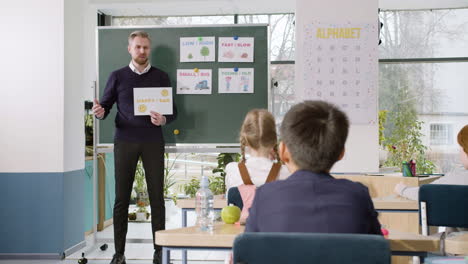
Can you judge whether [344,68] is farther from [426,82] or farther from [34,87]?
[426,82]

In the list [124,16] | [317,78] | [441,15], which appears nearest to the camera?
[317,78]

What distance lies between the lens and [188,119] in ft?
16.7

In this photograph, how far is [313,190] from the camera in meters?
1.54

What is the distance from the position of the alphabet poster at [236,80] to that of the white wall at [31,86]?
1.40 meters

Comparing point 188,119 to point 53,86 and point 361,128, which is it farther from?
point 361,128

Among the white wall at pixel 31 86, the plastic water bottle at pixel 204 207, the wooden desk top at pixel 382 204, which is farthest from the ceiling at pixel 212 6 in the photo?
the plastic water bottle at pixel 204 207

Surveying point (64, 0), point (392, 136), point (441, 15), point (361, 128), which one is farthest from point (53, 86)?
point (441, 15)

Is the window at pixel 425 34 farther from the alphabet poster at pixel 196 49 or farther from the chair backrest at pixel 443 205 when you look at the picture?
the chair backrest at pixel 443 205

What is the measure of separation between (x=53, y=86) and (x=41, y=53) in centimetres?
31

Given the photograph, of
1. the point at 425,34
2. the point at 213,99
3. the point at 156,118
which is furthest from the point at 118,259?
the point at 425,34

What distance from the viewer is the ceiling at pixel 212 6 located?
283 inches

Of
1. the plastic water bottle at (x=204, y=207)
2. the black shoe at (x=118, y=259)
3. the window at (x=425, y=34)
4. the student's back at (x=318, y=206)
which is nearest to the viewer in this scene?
the student's back at (x=318, y=206)

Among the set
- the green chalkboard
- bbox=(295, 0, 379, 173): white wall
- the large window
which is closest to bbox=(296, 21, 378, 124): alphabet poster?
bbox=(295, 0, 379, 173): white wall

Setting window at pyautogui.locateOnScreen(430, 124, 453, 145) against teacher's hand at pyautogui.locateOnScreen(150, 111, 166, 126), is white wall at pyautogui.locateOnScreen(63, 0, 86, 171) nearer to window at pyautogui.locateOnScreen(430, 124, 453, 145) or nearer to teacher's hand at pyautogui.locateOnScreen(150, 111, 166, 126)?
teacher's hand at pyautogui.locateOnScreen(150, 111, 166, 126)
